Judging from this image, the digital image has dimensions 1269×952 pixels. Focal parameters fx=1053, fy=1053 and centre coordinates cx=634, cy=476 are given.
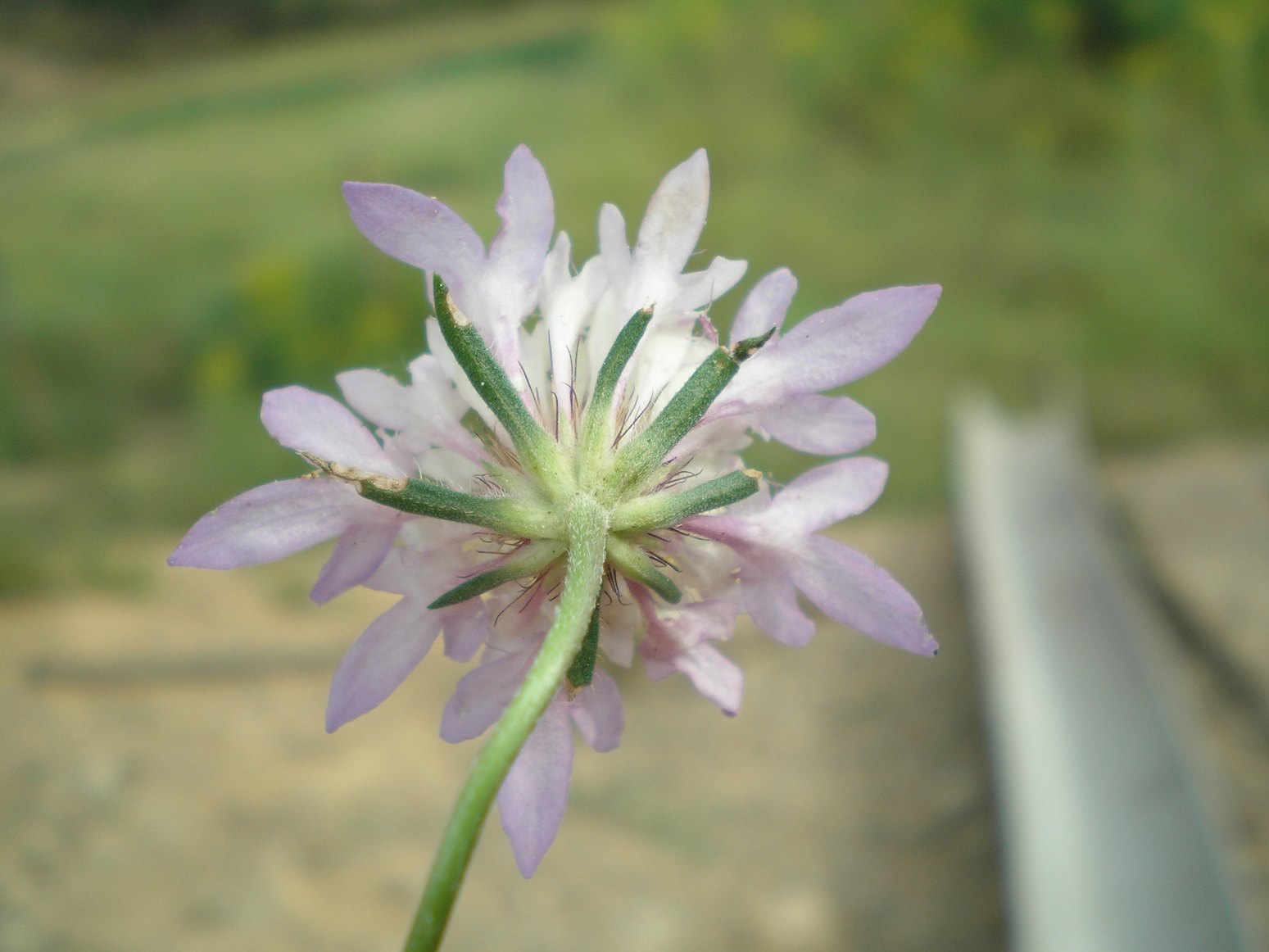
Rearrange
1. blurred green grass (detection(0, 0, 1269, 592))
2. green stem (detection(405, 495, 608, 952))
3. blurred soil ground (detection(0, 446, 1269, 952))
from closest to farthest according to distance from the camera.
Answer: green stem (detection(405, 495, 608, 952)), blurred soil ground (detection(0, 446, 1269, 952)), blurred green grass (detection(0, 0, 1269, 592))

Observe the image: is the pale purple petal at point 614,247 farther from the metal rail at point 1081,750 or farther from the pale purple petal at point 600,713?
the metal rail at point 1081,750

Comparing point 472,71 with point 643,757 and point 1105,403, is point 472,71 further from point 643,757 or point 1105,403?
point 1105,403

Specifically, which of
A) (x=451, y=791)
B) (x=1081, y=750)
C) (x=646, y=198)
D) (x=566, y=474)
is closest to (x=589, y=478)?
(x=566, y=474)

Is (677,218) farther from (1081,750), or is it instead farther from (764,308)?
(1081,750)

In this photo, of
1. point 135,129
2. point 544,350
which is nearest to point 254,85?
point 135,129

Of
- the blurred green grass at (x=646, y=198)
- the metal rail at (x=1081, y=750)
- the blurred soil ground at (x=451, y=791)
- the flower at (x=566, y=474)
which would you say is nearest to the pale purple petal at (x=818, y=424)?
the flower at (x=566, y=474)

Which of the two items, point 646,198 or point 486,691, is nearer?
point 486,691

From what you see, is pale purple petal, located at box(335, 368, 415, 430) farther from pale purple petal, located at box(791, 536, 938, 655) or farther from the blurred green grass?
the blurred green grass

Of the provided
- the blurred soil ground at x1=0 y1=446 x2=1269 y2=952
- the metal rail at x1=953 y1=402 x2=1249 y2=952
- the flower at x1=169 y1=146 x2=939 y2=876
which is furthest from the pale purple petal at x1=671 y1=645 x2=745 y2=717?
the blurred soil ground at x1=0 y1=446 x2=1269 y2=952
